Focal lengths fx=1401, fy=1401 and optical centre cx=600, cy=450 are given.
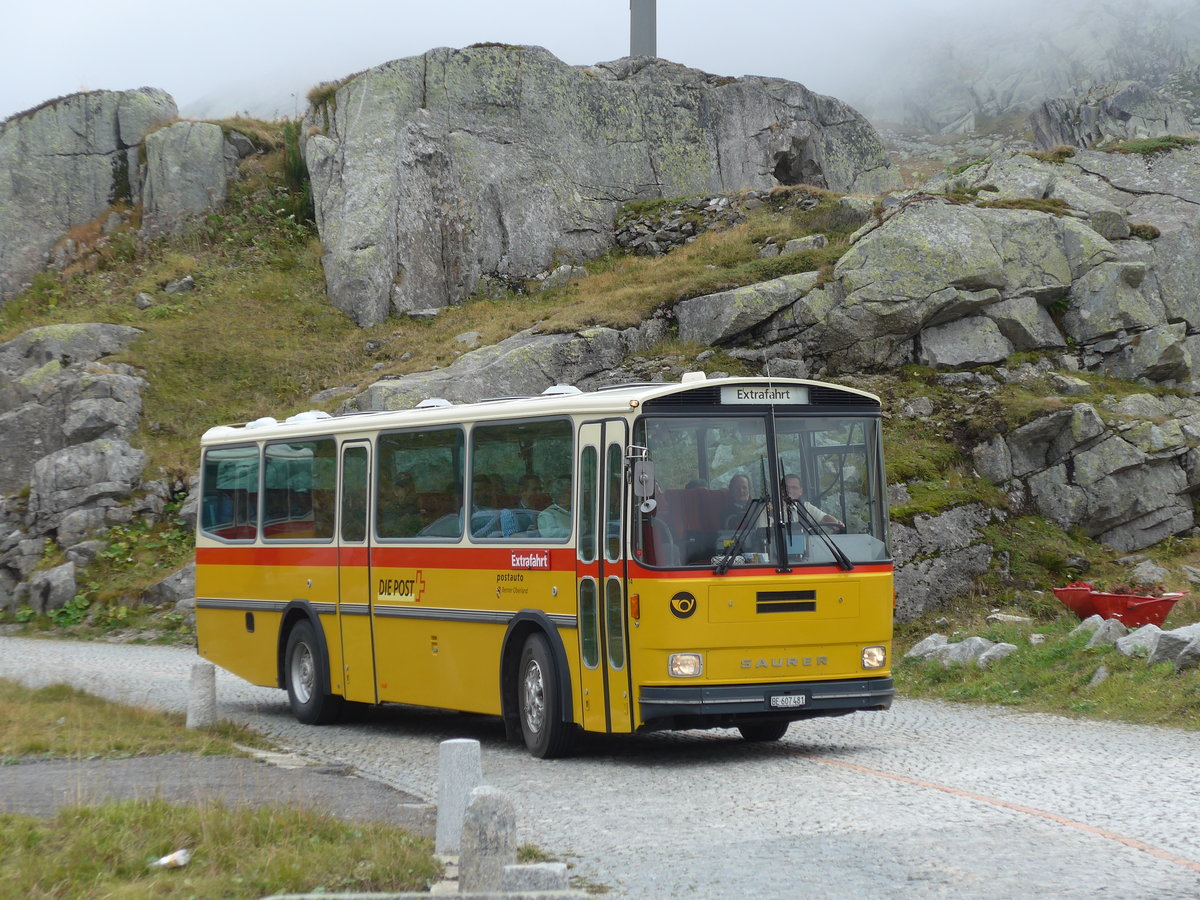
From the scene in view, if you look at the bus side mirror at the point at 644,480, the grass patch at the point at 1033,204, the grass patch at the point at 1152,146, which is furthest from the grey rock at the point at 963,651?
the grass patch at the point at 1152,146

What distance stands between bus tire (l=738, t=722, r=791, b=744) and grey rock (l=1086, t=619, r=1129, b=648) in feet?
14.2

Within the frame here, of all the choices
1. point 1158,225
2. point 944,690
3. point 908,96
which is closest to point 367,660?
point 944,690

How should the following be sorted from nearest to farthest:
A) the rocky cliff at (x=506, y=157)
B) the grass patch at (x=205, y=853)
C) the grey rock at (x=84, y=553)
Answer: the grass patch at (x=205, y=853), the grey rock at (x=84, y=553), the rocky cliff at (x=506, y=157)

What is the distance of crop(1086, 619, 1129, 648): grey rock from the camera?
49.9 ft

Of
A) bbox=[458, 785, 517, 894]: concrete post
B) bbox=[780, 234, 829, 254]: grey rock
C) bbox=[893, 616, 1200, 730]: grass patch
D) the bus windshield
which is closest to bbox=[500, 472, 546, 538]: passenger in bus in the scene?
the bus windshield

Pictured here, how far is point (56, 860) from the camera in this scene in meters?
6.80

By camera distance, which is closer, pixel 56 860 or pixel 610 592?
pixel 56 860

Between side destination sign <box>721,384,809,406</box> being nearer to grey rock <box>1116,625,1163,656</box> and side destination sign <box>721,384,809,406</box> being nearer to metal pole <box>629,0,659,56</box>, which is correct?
grey rock <box>1116,625,1163,656</box>

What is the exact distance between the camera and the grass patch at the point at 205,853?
6555 millimetres

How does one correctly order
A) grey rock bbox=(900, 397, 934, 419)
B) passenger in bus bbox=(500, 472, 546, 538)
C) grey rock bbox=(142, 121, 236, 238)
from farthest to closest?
grey rock bbox=(142, 121, 236, 238), grey rock bbox=(900, 397, 934, 419), passenger in bus bbox=(500, 472, 546, 538)

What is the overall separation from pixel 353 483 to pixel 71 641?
1199 centimetres

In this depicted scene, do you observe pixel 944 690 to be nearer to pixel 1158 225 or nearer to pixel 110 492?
pixel 1158 225

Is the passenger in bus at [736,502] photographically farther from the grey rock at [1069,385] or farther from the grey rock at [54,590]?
the grey rock at [54,590]

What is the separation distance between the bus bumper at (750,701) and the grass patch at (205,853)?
338cm
